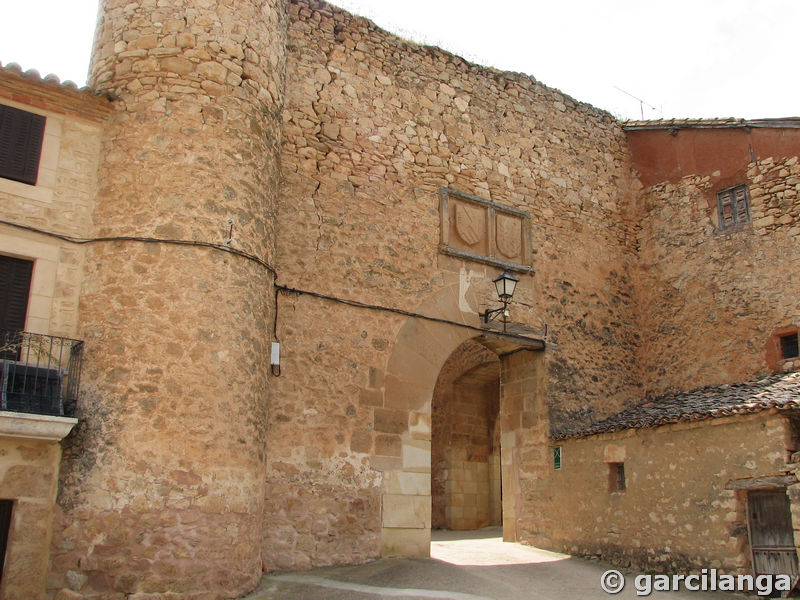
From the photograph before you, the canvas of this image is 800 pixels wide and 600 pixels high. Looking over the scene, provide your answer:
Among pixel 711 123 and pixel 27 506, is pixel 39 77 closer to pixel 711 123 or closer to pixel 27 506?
pixel 27 506

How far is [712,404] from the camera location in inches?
349

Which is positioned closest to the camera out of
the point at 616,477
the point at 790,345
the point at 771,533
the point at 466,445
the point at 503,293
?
the point at 771,533

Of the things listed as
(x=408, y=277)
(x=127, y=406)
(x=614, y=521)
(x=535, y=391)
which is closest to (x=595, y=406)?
(x=535, y=391)

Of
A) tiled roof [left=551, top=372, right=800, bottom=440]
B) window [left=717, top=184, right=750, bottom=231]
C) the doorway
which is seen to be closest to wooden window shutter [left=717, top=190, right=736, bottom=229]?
window [left=717, top=184, right=750, bottom=231]

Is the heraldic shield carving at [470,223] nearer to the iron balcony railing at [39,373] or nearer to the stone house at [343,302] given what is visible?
the stone house at [343,302]

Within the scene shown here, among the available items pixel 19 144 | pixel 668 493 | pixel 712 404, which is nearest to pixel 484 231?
pixel 712 404

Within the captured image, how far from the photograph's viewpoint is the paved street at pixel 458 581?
738 cm

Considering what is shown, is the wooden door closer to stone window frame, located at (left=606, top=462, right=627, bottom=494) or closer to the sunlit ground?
stone window frame, located at (left=606, top=462, right=627, bottom=494)

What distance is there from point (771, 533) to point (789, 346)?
366 centimetres

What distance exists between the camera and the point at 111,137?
8070 mm

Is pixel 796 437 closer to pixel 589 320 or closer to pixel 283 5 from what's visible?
pixel 589 320

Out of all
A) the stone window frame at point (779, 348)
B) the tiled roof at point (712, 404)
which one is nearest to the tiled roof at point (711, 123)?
the stone window frame at point (779, 348)

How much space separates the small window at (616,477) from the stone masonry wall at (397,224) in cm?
147

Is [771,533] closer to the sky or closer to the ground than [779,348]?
closer to the ground
